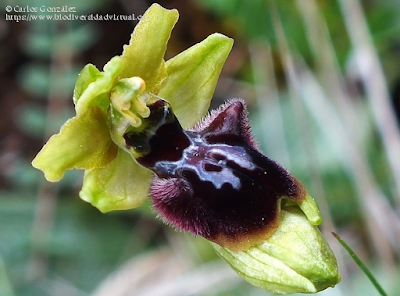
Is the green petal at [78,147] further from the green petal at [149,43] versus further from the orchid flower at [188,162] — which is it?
the green petal at [149,43]

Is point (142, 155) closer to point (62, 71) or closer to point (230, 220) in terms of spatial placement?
point (230, 220)

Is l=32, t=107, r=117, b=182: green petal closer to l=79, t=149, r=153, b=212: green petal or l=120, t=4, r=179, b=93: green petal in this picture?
l=79, t=149, r=153, b=212: green petal

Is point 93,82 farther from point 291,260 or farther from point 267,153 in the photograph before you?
point 267,153

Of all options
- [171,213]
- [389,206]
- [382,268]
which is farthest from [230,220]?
[389,206]

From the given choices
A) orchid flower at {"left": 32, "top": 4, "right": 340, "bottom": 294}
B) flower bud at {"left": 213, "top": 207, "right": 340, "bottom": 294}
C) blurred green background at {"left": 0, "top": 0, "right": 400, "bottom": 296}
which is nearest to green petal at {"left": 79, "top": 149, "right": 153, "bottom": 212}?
orchid flower at {"left": 32, "top": 4, "right": 340, "bottom": 294}

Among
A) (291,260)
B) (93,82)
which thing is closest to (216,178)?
(291,260)

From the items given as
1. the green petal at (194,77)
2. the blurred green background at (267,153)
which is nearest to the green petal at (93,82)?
the green petal at (194,77)
